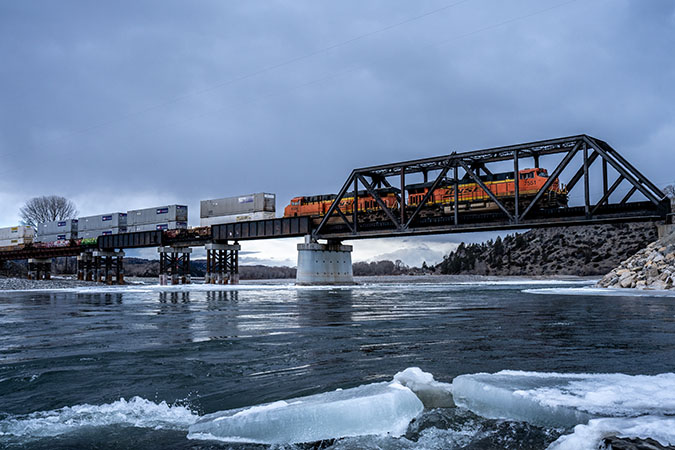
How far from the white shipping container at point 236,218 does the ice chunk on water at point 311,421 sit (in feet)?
199

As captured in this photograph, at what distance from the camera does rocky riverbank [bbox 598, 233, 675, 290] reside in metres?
27.0

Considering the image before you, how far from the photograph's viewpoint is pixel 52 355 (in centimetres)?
840

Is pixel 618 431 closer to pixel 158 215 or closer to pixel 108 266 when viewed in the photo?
pixel 158 215

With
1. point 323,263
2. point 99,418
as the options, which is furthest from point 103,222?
point 99,418

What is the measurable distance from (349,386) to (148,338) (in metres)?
6.42

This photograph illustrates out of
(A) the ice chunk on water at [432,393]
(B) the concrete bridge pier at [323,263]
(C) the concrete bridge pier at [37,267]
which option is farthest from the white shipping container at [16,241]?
(A) the ice chunk on water at [432,393]

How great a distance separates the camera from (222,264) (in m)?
68.8

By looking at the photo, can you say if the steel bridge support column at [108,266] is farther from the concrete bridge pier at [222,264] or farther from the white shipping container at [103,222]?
the concrete bridge pier at [222,264]

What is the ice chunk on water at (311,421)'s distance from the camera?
4.13 m

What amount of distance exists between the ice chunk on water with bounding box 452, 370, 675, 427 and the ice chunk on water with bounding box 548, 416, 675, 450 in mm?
279

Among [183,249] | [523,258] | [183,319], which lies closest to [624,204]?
[183,319]

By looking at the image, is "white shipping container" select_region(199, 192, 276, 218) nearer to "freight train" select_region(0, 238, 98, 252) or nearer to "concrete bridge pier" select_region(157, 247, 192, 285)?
"concrete bridge pier" select_region(157, 247, 192, 285)

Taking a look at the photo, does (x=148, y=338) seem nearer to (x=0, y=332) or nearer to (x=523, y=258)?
(x=0, y=332)

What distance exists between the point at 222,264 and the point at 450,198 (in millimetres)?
35571
